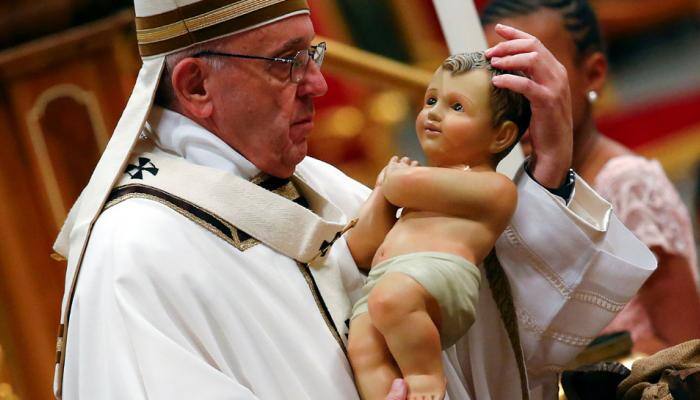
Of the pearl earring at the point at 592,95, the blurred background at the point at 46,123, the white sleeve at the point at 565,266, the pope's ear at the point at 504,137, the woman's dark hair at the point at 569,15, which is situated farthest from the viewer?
the blurred background at the point at 46,123

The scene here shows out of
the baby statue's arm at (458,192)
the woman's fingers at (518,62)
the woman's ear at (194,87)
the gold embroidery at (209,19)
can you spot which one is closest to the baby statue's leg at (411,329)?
the baby statue's arm at (458,192)

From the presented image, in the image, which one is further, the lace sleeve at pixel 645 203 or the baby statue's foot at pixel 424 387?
the lace sleeve at pixel 645 203

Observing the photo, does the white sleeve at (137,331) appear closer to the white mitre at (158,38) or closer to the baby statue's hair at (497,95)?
the white mitre at (158,38)

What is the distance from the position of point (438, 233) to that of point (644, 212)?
93.8 inches

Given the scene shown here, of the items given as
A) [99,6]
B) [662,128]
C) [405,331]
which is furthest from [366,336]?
[662,128]

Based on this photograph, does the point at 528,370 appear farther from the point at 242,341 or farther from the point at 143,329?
the point at 143,329

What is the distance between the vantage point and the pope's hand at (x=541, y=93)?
3246 mm

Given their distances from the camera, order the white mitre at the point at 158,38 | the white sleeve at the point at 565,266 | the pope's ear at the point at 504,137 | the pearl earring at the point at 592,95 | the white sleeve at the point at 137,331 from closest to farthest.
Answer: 1. the white sleeve at the point at 137,331
2. the pope's ear at the point at 504,137
3. the white mitre at the point at 158,38
4. the white sleeve at the point at 565,266
5. the pearl earring at the point at 592,95

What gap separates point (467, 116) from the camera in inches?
126

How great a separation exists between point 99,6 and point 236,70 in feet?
9.45

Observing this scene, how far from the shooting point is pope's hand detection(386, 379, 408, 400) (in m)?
3.02

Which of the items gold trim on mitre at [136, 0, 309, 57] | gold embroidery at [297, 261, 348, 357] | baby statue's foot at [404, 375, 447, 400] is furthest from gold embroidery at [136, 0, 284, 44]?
baby statue's foot at [404, 375, 447, 400]

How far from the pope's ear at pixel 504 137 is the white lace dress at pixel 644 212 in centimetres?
215

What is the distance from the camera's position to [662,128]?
8.30 meters
